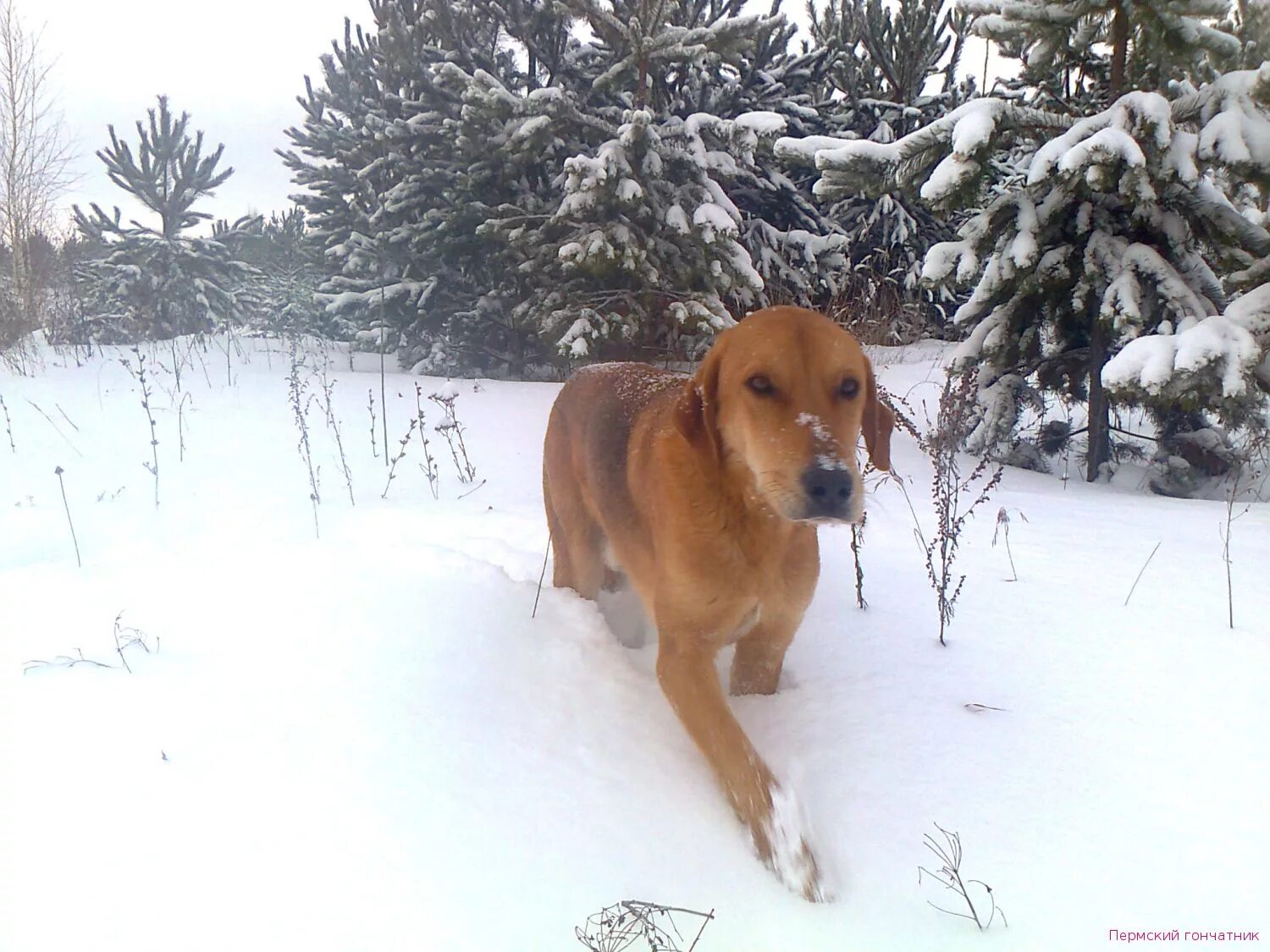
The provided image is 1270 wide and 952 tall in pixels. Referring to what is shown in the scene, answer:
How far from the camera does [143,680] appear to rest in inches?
77.1

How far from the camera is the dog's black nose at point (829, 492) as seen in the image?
1.65 meters

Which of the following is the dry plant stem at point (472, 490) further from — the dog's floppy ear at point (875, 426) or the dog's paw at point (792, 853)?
the dog's paw at point (792, 853)

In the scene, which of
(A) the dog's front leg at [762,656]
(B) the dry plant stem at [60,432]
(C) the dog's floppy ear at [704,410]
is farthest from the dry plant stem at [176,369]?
(A) the dog's front leg at [762,656]

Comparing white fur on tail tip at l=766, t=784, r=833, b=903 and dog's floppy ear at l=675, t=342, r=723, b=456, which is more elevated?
dog's floppy ear at l=675, t=342, r=723, b=456

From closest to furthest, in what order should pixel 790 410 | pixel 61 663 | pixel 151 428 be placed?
pixel 790 410 → pixel 61 663 → pixel 151 428

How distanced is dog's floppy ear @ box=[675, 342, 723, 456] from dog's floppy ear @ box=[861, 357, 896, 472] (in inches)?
17.5

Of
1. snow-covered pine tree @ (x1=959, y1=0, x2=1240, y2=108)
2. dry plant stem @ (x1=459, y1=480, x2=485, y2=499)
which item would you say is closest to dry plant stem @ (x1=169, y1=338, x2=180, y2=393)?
dry plant stem @ (x1=459, y1=480, x2=485, y2=499)

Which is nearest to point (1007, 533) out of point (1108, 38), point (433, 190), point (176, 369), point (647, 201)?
point (1108, 38)

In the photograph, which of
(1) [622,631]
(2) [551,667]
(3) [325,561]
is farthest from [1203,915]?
(3) [325,561]

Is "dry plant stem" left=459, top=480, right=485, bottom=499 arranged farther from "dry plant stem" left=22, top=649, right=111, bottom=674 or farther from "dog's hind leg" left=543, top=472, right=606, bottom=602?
"dry plant stem" left=22, top=649, right=111, bottom=674

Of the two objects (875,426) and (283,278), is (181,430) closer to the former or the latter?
(875,426)

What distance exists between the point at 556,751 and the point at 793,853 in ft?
2.02

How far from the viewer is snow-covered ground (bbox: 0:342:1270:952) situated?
132 centimetres

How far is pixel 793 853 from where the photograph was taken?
4.97 feet
